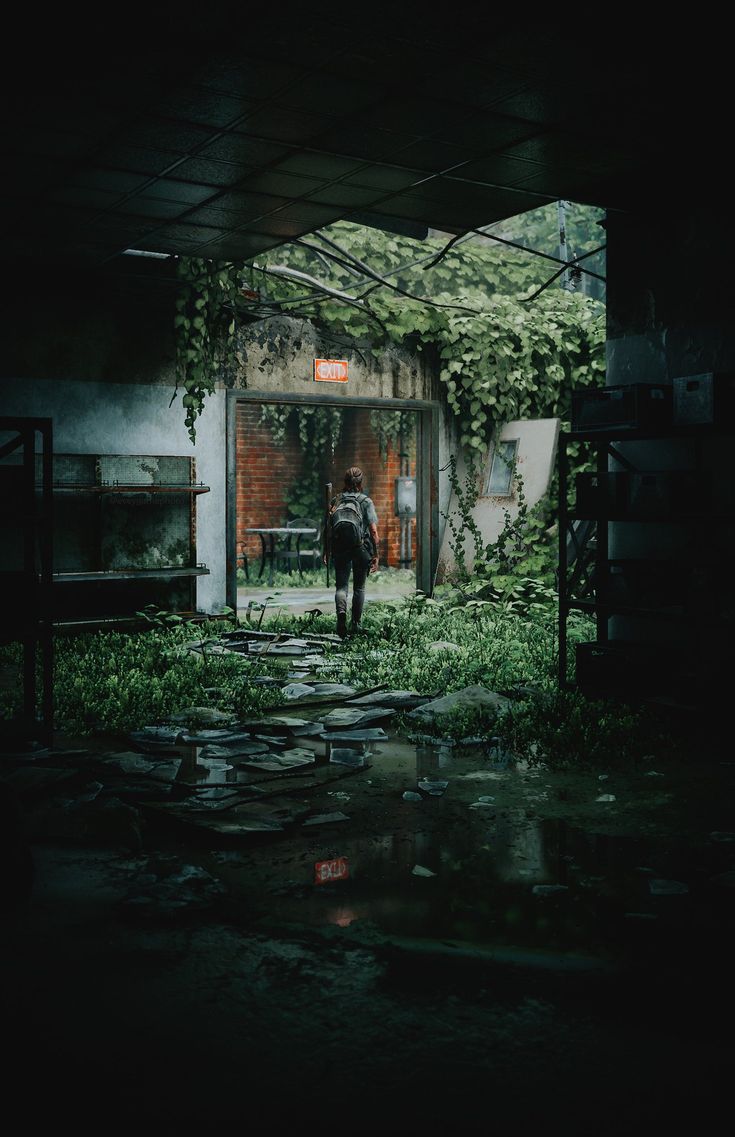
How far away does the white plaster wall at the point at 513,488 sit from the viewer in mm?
11781

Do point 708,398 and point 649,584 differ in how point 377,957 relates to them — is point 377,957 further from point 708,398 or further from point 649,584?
point 708,398

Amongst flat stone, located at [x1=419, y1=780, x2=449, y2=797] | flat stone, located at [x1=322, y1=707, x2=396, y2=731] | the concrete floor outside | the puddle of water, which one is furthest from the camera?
flat stone, located at [x1=322, y1=707, x2=396, y2=731]

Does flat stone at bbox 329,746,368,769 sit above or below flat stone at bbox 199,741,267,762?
below

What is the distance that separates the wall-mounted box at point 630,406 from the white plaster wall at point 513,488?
16.8 feet

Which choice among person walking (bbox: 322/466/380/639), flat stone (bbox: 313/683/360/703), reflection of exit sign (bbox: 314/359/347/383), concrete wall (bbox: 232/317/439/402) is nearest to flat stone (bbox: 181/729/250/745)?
flat stone (bbox: 313/683/360/703)

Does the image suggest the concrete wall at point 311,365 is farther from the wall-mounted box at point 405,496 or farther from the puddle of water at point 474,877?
the puddle of water at point 474,877

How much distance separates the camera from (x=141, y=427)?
10164mm

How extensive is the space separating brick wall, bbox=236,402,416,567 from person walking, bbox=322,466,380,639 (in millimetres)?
7142

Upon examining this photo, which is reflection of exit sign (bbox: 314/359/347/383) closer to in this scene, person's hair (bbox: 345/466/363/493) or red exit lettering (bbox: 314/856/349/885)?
Answer: person's hair (bbox: 345/466/363/493)

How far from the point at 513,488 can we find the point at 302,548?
18.4 ft

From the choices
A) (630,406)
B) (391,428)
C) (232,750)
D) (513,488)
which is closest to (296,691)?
(232,750)

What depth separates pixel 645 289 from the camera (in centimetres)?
694

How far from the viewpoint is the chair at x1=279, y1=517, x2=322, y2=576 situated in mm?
15843

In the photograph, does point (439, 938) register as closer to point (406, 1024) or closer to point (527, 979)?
point (527, 979)
